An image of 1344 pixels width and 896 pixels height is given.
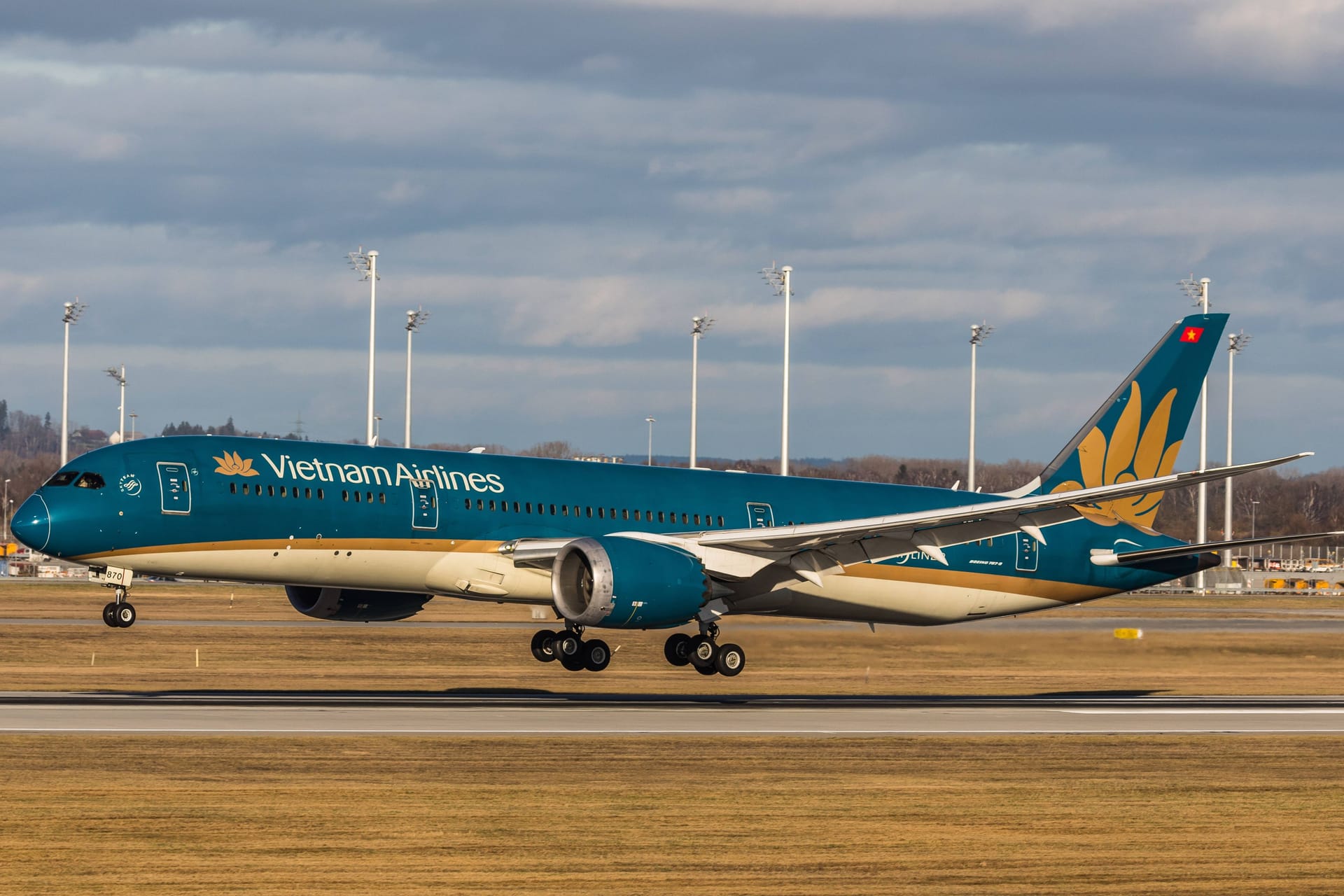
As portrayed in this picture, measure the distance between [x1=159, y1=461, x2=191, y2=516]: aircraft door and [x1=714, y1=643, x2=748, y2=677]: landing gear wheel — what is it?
1411 centimetres

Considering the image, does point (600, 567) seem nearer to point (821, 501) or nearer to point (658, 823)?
point (821, 501)

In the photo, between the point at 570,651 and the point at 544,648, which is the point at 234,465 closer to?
the point at 544,648

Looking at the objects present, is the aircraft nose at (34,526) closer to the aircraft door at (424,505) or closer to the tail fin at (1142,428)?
the aircraft door at (424,505)

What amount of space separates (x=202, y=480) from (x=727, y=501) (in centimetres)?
1458

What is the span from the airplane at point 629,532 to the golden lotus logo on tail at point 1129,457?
0.06m

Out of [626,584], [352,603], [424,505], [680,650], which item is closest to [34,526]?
[424,505]

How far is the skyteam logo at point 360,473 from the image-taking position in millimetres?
40469

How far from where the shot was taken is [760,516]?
156 feet

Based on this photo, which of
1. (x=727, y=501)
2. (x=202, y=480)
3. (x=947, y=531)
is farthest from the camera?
(x=727, y=501)

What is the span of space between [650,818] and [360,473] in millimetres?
20430

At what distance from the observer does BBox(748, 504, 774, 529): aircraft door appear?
4719cm

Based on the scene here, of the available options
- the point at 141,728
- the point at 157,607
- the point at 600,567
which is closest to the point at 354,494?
the point at 600,567

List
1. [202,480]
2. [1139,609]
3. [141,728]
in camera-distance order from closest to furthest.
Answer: [141,728] → [202,480] → [1139,609]

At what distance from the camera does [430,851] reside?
66.8 ft
